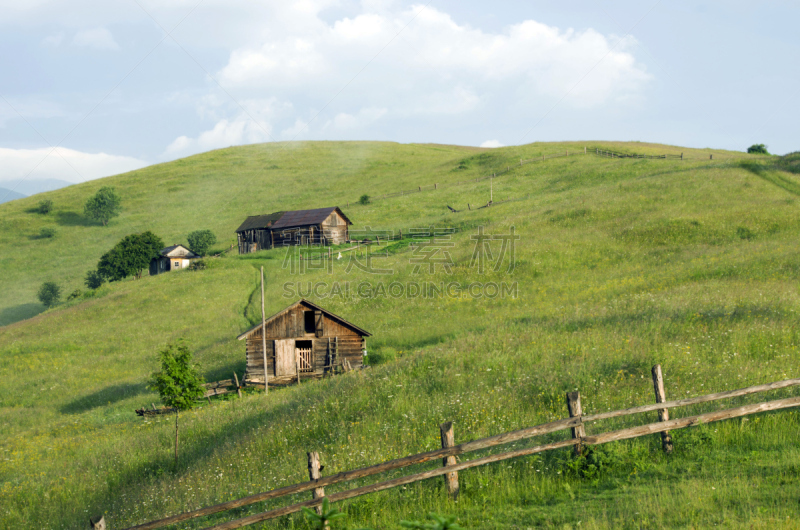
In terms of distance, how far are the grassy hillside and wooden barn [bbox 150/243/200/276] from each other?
10245 mm

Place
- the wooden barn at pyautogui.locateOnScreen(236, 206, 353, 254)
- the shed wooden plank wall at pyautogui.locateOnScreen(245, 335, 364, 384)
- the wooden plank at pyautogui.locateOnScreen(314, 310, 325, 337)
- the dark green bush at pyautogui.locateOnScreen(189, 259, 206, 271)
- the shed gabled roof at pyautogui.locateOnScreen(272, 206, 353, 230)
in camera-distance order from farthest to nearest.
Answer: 1. the shed gabled roof at pyautogui.locateOnScreen(272, 206, 353, 230)
2. the wooden barn at pyautogui.locateOnScreen(236, 206, 353, 254)
3. the dark green bush at pyautogui.locateOnScreen(189, 259, 206, 271)
4. the wooden plank at pyautogui.locateOnScreen(314, 310, 325, 337)
5. the shed wooden plank wall at pyautogui.locateOnScreen(245, 335, 364, 384)

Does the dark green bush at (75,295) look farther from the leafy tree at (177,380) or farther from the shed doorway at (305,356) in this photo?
the leafy tree at (177,380)

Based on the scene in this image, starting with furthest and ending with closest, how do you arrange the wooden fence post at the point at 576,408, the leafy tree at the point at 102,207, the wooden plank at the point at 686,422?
the leafy tree at the point at 102,207
the wooden fence post at the point at 576,408
the wooden plank at the point at 686,422

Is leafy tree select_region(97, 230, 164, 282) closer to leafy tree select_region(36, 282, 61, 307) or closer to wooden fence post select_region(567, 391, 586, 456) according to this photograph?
leafy tree select_region(36, 282, 61, 307)

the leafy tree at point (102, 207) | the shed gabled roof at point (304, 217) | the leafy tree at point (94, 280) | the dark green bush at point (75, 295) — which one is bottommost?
the dark green bush at point (75, 295)

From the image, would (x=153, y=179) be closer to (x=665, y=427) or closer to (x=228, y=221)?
(x=228, y=221)

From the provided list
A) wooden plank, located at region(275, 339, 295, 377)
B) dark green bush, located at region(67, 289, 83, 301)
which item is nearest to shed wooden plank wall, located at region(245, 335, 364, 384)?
wooden plank, located at region(275, 339, 295, 377)

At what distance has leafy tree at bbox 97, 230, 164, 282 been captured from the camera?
67.2m

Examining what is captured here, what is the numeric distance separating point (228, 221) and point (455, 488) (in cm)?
8917

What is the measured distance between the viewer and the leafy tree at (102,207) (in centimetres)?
9675

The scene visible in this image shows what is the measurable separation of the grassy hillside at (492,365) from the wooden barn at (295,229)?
175 inches

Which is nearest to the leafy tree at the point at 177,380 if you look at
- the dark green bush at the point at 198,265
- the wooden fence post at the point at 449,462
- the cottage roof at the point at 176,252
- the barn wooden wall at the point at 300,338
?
the wooden fence post at the point at 449,462

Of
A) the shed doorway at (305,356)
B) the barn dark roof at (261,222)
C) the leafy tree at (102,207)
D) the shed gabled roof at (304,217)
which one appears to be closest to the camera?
the shed doorway at (305,356)

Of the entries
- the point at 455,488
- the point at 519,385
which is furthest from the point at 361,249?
the point at 455,488
